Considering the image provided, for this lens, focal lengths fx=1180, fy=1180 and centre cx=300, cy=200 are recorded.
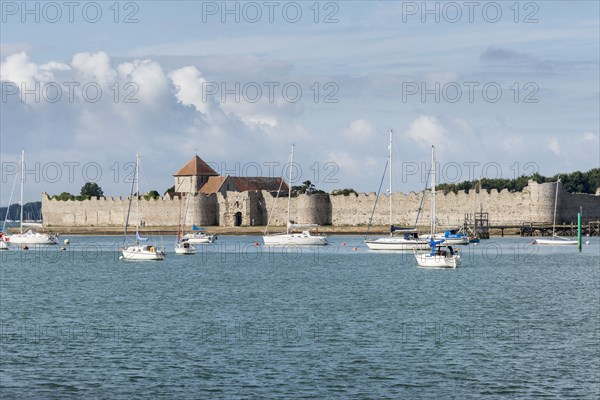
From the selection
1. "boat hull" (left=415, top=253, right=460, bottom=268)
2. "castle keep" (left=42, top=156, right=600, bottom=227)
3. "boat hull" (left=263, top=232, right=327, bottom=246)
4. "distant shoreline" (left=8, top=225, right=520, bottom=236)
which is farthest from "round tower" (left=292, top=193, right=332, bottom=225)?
"boat hull" (left=415, top=253, right=460, bottom=268)

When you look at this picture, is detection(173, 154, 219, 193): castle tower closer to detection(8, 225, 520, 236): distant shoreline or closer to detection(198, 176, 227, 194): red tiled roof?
detection(198, 176, 227, 194): red tiled roof

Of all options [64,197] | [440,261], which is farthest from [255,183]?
[440,261]

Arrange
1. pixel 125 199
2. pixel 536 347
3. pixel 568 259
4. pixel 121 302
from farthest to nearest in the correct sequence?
pixel 125 199 → pixel 568 259 → pixel 121 302 → pixel 536 347

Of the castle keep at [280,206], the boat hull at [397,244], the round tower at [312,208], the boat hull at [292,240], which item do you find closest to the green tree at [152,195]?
the castle keep at [280,206]

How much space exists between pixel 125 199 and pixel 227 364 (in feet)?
222

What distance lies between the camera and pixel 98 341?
67.5 ft

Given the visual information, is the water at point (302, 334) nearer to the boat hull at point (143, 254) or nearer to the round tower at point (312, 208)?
the boat hull at point (143, 254)

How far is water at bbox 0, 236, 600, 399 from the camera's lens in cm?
1669

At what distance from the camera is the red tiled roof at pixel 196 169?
9075 centimetres

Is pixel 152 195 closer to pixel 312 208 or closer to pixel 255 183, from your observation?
pixel 255 183

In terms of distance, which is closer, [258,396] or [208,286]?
[258,396]

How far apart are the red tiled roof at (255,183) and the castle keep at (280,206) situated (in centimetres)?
8

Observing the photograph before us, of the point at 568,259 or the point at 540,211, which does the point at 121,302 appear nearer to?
the point at 568,259

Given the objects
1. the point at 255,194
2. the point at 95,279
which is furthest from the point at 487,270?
the point at 255,194
